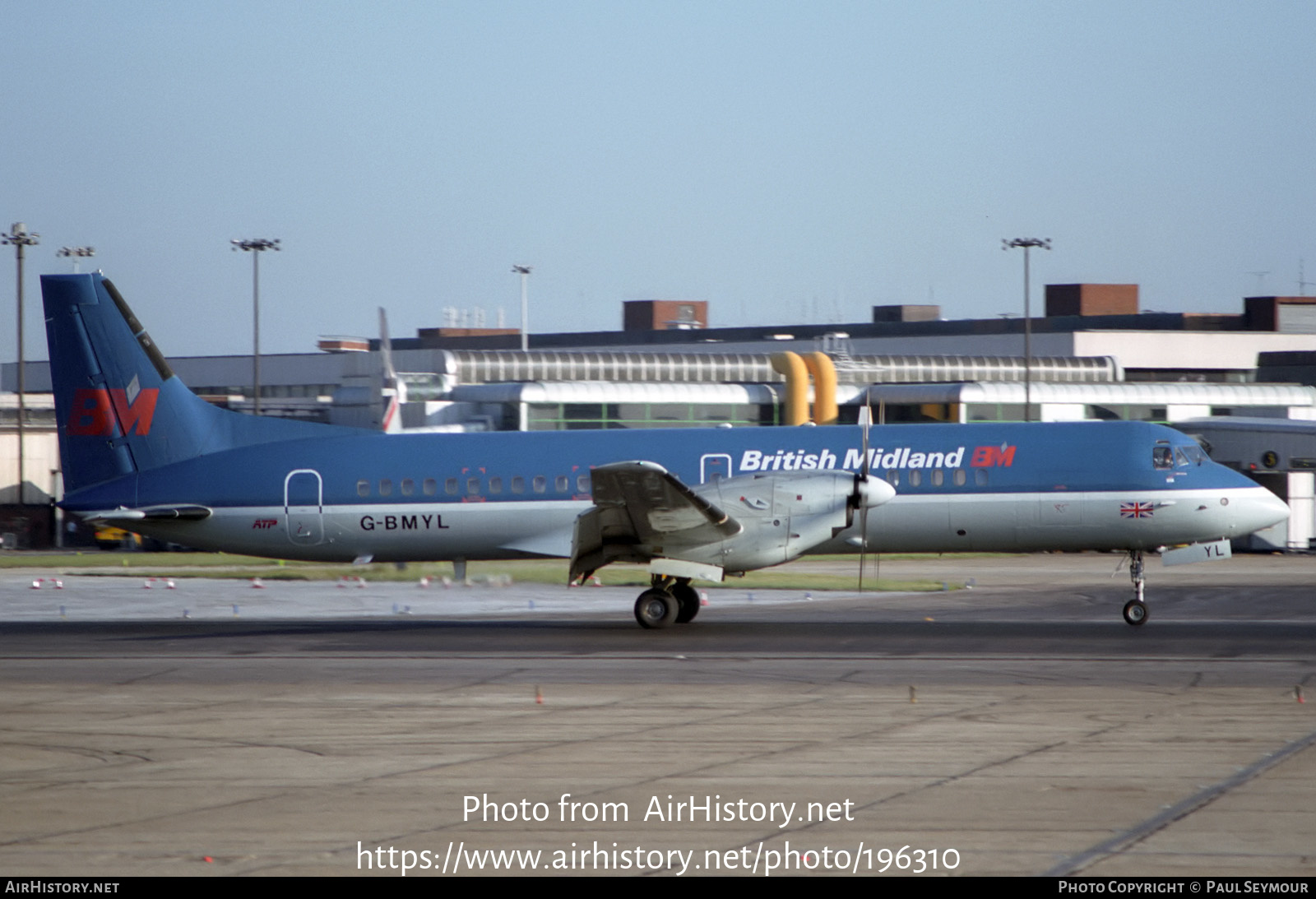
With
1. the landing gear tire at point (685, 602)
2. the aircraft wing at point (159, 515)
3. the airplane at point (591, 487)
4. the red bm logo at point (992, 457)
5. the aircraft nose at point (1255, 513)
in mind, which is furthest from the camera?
the aircraft wing at point (159, 515)

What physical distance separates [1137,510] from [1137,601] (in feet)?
5.28

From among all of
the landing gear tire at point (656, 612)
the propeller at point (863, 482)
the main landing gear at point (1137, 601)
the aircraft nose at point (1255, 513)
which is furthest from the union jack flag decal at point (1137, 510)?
the landing gear tire at point (656, 612)

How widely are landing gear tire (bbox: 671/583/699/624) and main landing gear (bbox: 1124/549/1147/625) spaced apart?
711 centimetres

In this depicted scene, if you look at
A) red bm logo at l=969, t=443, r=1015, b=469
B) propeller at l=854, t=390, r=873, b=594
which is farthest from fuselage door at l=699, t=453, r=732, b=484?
red bm logo at l=969, t=443, r=1015, b=469

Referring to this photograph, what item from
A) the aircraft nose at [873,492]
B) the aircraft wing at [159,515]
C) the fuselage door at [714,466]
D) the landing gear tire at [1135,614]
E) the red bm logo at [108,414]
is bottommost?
the landing gear tire at [1135,614]

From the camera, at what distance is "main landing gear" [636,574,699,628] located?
2277 centimetres

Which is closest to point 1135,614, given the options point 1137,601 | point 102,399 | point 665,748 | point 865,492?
point 1137,601

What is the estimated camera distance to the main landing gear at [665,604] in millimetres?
22766

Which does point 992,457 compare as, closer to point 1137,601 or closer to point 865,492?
point 865,492

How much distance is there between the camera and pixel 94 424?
24938 mm

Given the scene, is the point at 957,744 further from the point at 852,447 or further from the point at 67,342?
the point at 67,342

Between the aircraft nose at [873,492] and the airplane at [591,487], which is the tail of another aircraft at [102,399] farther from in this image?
the aircraft nose at [873,492]

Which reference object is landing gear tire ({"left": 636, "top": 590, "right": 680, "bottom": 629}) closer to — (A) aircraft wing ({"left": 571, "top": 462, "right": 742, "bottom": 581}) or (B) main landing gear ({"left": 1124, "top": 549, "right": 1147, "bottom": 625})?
(A) aircraft wing ({"left": 571, "top": 462, "right": 742, "bottom": 581})

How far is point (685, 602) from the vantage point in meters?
23.5
